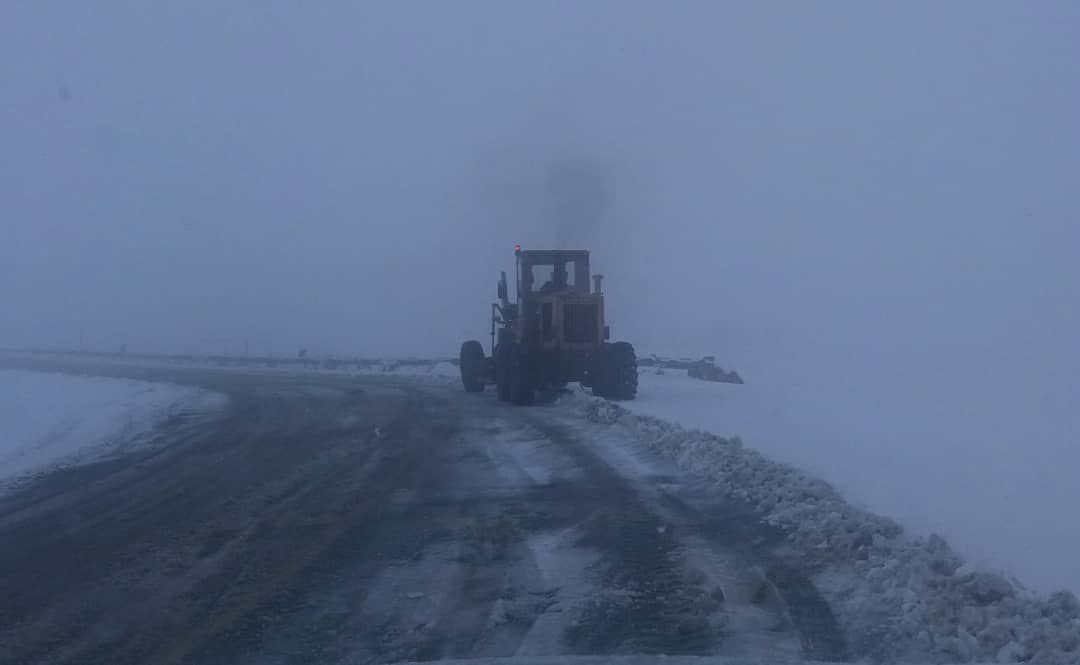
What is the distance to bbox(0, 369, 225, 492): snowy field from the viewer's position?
19.8m

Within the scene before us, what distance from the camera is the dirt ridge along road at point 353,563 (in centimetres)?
808

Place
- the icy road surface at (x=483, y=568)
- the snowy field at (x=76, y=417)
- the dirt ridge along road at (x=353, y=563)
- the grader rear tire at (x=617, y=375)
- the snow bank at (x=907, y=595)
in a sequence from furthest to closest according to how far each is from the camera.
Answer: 1. the grader rear tire at (x=617, y=375)
2. the snowy field at (x=76, y=417)
3. the dirt ridge along road at (x=353, y=563)
4. the icy road surface at (x=483, y=568)
5. the snow bank at (x=907, y=595)

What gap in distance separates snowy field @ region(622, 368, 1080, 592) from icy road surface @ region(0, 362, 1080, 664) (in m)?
0.63

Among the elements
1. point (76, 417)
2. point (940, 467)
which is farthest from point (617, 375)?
point (940, 467)

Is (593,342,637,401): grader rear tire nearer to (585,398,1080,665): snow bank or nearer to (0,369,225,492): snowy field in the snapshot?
(0,369,225,492): snowy field

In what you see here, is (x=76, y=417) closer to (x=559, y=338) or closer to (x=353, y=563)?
(x=559, y=338)

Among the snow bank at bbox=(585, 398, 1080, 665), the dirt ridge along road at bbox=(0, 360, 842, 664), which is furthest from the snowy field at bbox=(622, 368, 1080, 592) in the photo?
the dirt ridge along road at bbox=(0, 360, 842, 664)

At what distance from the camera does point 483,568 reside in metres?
10.2

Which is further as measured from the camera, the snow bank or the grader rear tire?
the grader rear tire

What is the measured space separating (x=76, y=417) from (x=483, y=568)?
2010 cm

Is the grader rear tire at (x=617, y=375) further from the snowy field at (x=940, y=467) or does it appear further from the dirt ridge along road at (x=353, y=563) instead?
the dirt ridge along road at (x=353, y=563)

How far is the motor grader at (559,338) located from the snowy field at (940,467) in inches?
60.9

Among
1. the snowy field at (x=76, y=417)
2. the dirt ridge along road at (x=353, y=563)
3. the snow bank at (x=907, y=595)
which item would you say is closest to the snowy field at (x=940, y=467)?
the snow bank at (x=907, y=595)

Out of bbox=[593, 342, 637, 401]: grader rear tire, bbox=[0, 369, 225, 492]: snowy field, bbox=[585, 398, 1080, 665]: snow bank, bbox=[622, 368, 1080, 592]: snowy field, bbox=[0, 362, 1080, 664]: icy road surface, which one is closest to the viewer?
bbox=[585, 398, 1080, 665]: snow bank
